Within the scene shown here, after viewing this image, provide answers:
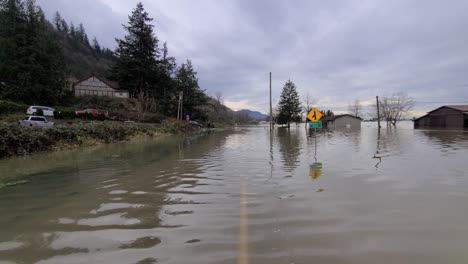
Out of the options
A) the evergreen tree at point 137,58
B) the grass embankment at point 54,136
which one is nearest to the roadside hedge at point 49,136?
the grass embankment at point 54,136

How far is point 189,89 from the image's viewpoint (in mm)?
58594

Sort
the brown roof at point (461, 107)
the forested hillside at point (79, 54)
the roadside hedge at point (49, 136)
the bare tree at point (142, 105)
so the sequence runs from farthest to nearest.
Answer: the forested hillside at point (79, 54)
the brown roof at point (461, 107)
the bare tree at point (142, 105)
the roadside hedge at point (49, 136)

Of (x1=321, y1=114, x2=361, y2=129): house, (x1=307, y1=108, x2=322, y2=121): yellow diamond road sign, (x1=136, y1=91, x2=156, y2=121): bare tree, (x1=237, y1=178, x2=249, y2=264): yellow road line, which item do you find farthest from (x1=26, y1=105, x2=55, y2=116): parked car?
(x1=321, y1=114, x2=361, y2=129): house

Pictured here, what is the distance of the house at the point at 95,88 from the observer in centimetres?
5197

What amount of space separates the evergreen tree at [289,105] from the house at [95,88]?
36976mm

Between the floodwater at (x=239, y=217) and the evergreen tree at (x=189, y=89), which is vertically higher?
the evergreen tree at (x=189, y=89)

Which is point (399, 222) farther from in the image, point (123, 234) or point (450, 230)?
point (123, 234)

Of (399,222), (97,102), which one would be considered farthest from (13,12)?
(399,222)

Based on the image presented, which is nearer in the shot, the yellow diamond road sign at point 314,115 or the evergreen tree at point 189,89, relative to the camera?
the yellow diamond road sign at point 314,115

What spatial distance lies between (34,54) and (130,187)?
42.8 m

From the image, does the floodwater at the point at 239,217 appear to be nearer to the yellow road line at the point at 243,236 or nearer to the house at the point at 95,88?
the yellow road line at the point at 243,236

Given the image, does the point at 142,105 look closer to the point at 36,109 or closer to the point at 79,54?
the point at 36,109

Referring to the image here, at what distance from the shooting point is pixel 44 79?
131ft

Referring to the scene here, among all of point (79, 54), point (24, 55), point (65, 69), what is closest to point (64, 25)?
point (79, 54)
